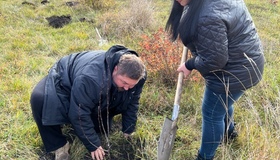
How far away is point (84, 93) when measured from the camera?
2.25m

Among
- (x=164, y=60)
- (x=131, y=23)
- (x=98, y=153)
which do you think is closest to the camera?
(x=98, y=153)

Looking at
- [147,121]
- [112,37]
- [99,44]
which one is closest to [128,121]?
[147,121]

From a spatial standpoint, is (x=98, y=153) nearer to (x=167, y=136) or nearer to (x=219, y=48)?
(x=167, y=136)

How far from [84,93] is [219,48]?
42.6 inches

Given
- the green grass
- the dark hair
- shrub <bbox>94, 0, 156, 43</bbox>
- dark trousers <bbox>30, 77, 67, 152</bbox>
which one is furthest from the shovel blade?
shrub <bbox>94, 0, 156, 43</bbox>

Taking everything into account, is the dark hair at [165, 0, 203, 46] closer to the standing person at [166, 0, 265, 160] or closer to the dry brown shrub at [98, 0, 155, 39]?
the standing person at [166, 0, 265, 160]

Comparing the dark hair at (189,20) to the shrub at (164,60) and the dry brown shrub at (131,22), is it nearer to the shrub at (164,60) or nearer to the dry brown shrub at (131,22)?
the shrub at (164,60)

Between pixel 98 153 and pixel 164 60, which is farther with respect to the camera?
pixel 164 60

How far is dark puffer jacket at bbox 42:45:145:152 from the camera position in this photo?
2260 mm

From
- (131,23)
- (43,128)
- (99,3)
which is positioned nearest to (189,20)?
(43,128)

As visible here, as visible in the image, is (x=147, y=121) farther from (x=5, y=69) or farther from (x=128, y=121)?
(x=5, y=69)

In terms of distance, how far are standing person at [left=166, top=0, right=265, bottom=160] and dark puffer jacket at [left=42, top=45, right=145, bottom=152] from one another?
23.1 inches

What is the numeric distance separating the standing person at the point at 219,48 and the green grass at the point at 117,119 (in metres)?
0.23

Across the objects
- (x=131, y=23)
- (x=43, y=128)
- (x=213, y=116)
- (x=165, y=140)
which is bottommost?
(x=131, y=23)
